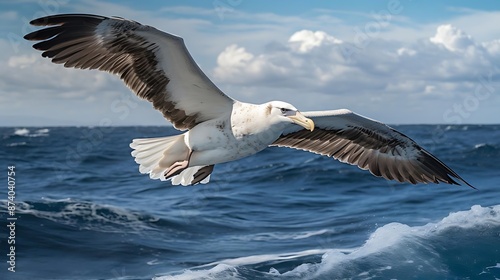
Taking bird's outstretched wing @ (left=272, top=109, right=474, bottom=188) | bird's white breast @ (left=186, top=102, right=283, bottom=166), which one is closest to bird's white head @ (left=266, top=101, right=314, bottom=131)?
bird's white breast @ (left=186, top=102, right=283, bottom=166)

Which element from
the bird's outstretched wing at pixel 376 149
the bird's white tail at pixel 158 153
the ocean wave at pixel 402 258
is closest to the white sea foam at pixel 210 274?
the ocean wave at pixel 402 258

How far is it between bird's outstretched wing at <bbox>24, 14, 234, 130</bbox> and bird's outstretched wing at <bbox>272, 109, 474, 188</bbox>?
2.07 metres

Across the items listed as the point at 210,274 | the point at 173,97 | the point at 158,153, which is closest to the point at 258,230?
the point at 210,274

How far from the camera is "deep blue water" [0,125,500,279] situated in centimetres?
1466

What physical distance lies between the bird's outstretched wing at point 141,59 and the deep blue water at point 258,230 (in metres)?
5.13

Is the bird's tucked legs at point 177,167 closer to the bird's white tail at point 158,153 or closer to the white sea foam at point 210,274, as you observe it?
the bird's white tail at point 158,153

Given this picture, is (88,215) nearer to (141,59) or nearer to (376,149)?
(376,149)

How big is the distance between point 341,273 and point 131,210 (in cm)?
769

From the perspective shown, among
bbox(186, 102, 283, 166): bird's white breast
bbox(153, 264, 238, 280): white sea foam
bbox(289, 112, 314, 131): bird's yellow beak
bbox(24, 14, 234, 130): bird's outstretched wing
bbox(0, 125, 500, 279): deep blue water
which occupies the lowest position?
bbox(153, 264, 238, 280): white sea foam

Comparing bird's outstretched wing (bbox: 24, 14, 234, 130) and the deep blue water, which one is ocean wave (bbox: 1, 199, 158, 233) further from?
bird's outstretched wing (bbox: 24, 14, 234, 130)

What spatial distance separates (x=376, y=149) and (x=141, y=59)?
15.0 ft

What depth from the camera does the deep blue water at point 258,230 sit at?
14.7 metres

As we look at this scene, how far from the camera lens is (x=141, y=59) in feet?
31.2

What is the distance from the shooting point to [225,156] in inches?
364
